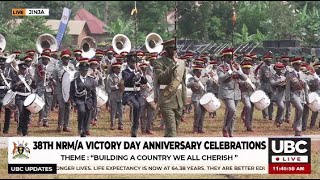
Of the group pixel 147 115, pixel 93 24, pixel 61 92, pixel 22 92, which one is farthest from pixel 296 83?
pixel 93 24

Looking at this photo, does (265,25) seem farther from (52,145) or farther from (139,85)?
(52,145)

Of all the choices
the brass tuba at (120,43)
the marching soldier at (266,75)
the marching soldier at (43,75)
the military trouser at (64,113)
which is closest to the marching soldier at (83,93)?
the military trouser at (64,113)

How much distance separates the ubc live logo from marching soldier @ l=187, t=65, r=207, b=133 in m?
9.10

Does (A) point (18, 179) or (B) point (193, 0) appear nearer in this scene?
(A) point (18, 179)

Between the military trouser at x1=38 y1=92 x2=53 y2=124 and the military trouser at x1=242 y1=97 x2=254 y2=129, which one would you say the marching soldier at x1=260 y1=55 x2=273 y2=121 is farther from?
the military trouser at x1=38 y1=92 x2=53 y2=124

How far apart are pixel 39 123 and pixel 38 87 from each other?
6.07 ft

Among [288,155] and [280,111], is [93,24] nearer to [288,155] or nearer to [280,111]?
[280,111]

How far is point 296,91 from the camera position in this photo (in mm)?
21922

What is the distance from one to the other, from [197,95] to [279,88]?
2926mm

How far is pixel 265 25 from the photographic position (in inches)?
2271

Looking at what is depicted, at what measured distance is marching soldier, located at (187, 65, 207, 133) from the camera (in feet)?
74.9

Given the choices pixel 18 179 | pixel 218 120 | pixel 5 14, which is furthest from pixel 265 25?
pixel 18 179

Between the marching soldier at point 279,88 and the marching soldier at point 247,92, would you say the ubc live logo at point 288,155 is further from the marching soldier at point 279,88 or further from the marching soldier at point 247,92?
the marching soldier at point 279,88

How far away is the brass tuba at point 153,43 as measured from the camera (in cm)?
2992
